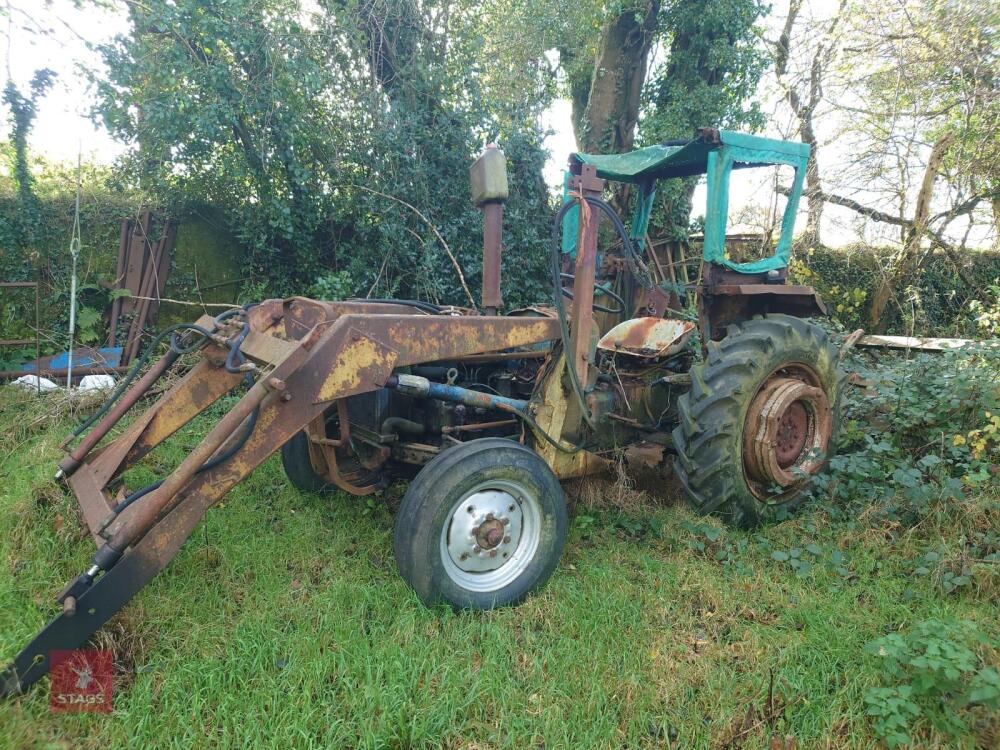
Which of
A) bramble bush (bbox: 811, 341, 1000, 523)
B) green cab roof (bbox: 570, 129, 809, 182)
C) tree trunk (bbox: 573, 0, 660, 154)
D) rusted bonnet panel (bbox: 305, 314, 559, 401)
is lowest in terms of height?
bramble bush (bbox: 811, 341, 1000, 523)

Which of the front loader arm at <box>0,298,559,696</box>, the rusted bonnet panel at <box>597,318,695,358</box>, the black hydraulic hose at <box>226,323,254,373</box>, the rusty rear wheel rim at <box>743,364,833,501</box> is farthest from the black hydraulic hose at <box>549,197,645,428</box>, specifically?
the black hydraulic hose at <box>226,323,254,373</box>

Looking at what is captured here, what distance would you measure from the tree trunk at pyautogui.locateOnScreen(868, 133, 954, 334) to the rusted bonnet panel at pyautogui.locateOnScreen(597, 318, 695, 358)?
24.7 feet

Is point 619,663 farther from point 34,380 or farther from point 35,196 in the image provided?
point 35,196

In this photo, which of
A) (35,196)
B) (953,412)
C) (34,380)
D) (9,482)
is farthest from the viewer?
(35,196)

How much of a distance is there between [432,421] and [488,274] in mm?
868

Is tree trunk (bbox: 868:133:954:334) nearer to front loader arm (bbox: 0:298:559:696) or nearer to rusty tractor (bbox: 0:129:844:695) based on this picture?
rusty tractor (bbox: 0:129:844:695)

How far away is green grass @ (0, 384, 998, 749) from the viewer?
6.47ft

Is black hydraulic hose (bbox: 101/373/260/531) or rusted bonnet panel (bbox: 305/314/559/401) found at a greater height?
rusted bonnet panel (bbox: 305/314/559/401)

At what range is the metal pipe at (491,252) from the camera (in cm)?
310

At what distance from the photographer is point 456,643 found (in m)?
2.37

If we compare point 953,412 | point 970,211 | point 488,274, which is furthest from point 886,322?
point 488,274

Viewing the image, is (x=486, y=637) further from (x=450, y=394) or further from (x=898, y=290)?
(x=898, y=290)

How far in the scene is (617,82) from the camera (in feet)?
27.9

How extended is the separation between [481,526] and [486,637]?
0.46 metres
